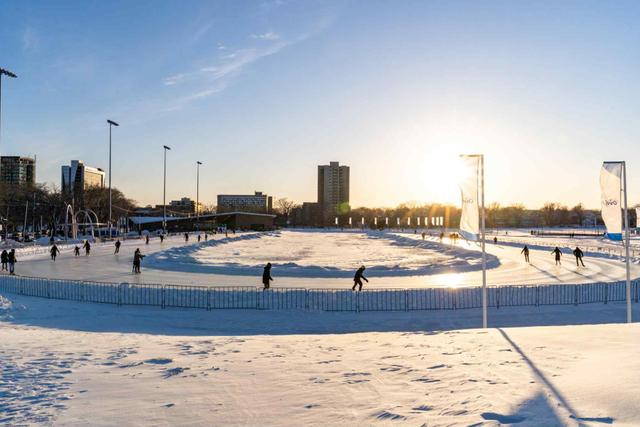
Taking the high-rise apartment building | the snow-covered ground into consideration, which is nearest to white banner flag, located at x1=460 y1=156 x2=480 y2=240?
the snow-covered ground

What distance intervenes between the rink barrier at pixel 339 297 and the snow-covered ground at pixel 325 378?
15.8ft

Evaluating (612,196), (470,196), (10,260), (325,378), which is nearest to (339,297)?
(470,196)

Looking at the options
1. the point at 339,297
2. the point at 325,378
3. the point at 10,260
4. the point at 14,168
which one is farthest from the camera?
the point at 14,168

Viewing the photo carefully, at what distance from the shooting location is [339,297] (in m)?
19.4

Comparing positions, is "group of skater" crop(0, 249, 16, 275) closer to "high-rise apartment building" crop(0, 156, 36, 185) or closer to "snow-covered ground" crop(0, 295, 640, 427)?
"snow-covered ground" crop(0, 295, 640, 427)

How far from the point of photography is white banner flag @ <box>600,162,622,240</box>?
15737 mm

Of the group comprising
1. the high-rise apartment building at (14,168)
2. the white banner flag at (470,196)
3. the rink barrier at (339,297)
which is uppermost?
the high-rise apartment building at (14,168)

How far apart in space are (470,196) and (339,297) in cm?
677

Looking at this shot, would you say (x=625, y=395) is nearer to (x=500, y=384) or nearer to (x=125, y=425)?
(x=500, y=384)

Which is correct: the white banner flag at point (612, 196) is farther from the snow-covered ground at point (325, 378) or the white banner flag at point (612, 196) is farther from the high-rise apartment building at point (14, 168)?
the high-rise apartment building at point (14, 168)

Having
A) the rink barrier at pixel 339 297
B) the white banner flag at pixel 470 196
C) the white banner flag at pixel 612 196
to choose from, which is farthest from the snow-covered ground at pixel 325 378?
the rink barrier at pixel 339 297

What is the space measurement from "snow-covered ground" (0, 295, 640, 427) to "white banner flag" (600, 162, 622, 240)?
425 cm

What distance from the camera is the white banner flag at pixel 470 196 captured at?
608 inches

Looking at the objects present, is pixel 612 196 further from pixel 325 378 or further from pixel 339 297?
pixel 325 378
